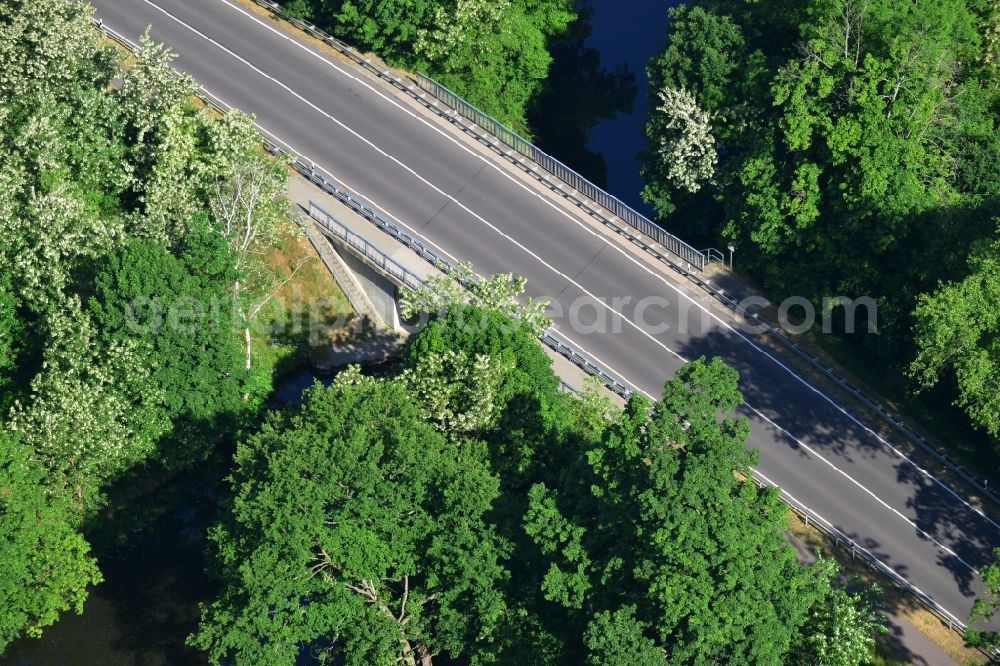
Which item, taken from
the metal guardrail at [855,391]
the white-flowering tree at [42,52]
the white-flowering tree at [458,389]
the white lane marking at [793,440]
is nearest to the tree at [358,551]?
the white-flowering tree at [458,389]

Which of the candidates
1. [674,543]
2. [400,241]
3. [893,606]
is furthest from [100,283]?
[893,606]

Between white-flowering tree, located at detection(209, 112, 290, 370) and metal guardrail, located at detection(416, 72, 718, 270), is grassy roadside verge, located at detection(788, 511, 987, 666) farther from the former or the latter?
white-flowering tree, located at detection(209, 112, 290, 370)

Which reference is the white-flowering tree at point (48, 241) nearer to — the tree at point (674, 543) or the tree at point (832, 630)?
the tree at point (674, 543)

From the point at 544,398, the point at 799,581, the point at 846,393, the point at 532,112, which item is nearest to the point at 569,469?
the point at 544,398

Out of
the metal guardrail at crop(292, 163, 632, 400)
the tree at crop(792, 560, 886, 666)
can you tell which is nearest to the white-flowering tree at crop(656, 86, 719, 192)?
the metal guardrail at crop(292, 163, 632, 400)

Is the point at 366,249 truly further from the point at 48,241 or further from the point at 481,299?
the point at 48,241

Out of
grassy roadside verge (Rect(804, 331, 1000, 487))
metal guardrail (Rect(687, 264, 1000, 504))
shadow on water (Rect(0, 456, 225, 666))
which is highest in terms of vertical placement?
grassy roadside verge (Rect(804, 331, 1000, 487))
